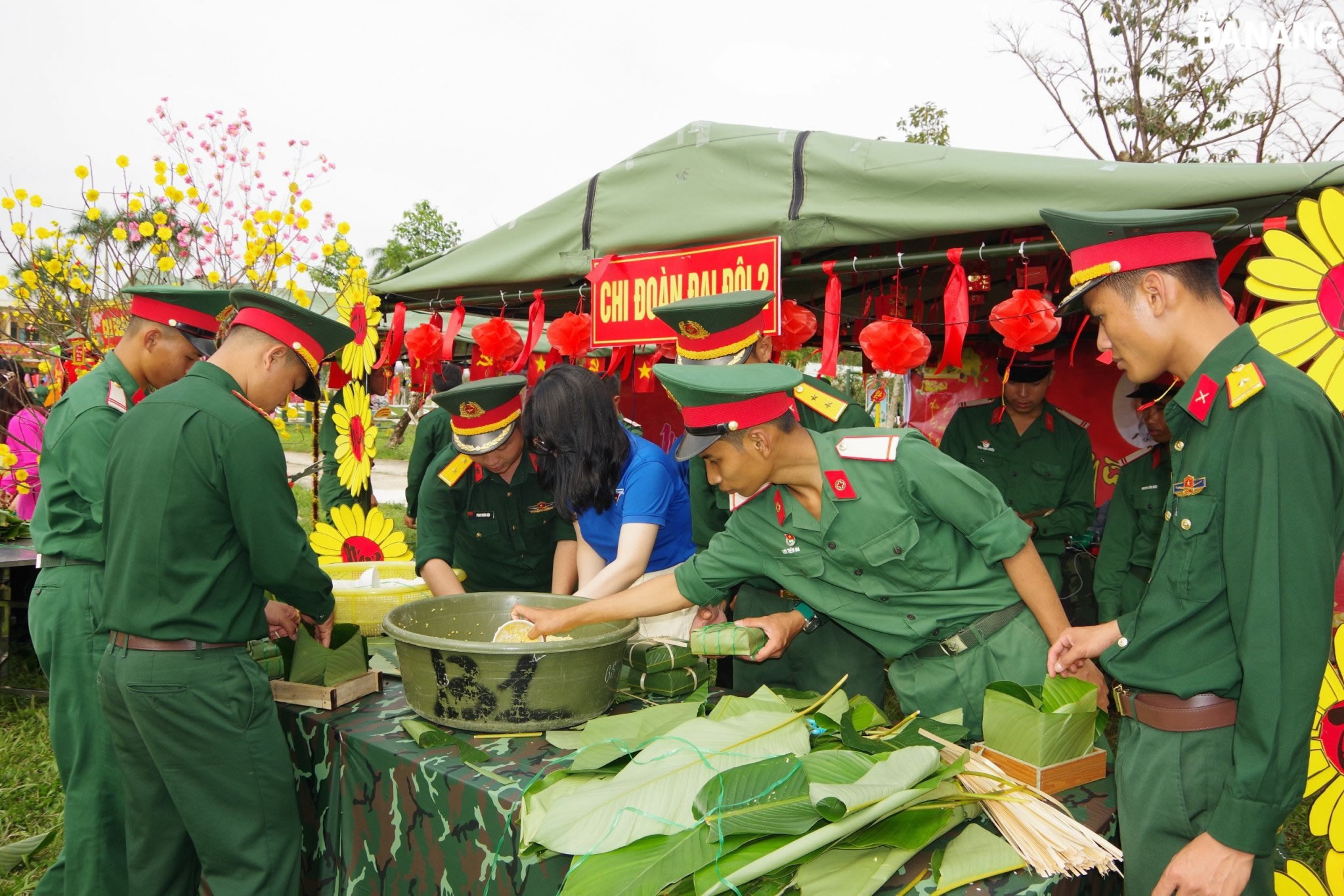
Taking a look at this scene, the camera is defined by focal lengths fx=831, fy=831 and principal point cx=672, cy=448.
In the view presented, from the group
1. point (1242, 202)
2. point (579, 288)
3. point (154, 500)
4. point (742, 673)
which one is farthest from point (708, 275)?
point (154, 500)

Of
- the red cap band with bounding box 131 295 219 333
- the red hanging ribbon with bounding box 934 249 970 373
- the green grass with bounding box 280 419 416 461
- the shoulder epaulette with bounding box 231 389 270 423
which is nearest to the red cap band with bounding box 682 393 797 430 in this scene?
the shoulder epaulette with bounding box 231 389 270 423

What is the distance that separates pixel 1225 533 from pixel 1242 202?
153 centimetres

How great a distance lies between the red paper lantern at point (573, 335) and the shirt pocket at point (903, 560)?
2254 millimetres

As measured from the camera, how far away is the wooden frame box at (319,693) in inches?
85.3

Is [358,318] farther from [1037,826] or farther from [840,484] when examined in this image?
[1037,826]

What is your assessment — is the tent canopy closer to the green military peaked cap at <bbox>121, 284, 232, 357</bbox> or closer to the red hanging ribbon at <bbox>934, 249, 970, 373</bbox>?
the red hanging ribbon at <bbox>934, 249, 970, 373</bbox>

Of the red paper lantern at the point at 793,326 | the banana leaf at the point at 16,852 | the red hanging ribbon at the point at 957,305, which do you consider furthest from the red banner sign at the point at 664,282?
the banana leaf at the point at 16,852

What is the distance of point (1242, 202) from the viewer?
2369 mm

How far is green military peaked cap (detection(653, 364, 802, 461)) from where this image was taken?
1.90m

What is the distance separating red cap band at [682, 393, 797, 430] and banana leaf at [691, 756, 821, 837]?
0.78 metres

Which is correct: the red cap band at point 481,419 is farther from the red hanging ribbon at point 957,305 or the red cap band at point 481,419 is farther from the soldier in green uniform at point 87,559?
the red hanging ribbon at point 957,305

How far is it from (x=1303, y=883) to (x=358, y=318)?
4.25 metres

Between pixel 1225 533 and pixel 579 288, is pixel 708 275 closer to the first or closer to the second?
pixel 579 288

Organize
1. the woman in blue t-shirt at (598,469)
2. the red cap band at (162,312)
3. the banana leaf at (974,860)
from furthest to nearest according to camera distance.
Result: the woman in blue t-shirt at (598,469) < the red cap band at (162,312) < the banana leaf at (974,860)
